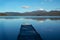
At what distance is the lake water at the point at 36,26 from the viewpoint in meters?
2.95

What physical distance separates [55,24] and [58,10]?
0.91 m

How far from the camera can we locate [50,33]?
3229mm

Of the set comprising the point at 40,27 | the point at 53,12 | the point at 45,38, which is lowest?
the point at 45,38

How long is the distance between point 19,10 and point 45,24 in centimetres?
130

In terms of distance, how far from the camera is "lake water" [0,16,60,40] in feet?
9.67

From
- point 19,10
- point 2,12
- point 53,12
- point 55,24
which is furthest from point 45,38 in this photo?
point 2,12

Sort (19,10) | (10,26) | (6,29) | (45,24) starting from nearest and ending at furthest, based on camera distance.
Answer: (19,10)
(6,29)
(10,26)
(45,24)

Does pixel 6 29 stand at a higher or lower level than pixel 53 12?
lower

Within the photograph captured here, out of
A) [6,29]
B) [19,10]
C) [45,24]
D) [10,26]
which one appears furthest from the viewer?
[45,24]

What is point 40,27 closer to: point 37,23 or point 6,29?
point 37,23

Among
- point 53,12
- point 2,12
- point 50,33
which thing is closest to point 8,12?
point 2,12

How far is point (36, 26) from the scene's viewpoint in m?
3.42

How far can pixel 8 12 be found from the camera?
7.89ft

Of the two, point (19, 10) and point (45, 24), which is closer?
point (19, 10)
